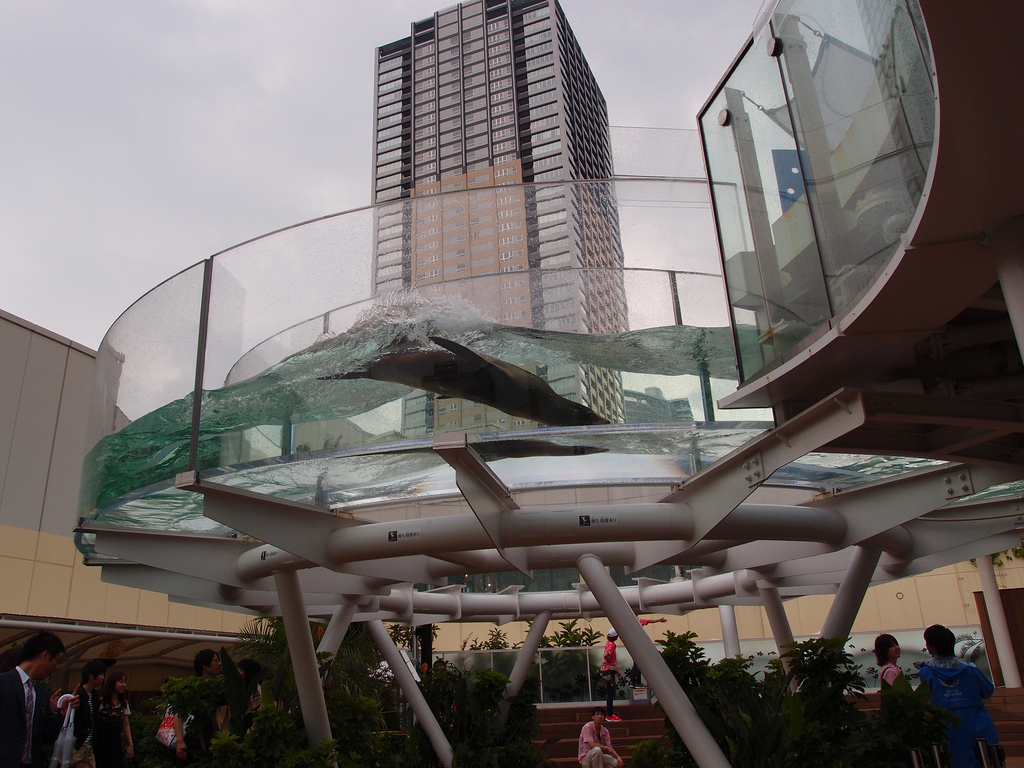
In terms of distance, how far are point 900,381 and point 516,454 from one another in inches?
155

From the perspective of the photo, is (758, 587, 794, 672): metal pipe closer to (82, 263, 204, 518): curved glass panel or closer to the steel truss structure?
the steel truss structure

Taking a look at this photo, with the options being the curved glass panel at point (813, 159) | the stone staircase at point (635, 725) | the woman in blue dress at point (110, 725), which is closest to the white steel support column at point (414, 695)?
the stone staircase at point (635, 725)

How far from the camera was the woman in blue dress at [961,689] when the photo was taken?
6969 mm

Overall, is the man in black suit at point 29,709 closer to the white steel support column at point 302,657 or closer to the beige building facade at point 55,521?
the white steel support column at point 302,657

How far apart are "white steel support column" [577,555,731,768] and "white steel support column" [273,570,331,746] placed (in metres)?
4.14

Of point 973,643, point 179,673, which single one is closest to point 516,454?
point 179,673

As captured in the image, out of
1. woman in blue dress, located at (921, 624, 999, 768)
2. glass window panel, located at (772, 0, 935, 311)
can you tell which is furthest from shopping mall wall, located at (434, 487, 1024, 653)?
glass window panel, located at (772, 0, 935, 311)

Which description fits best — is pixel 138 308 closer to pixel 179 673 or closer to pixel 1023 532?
pixel 1023 532

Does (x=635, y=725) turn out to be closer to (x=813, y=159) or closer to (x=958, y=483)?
(x=958, y=483)

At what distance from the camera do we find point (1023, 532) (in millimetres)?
11680

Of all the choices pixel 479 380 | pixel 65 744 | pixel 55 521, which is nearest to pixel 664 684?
pixel 479 380

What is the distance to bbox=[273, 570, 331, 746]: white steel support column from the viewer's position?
1092cm

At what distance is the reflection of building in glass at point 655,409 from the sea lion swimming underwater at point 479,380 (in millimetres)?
301

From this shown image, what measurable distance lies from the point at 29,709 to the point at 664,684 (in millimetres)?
6608
